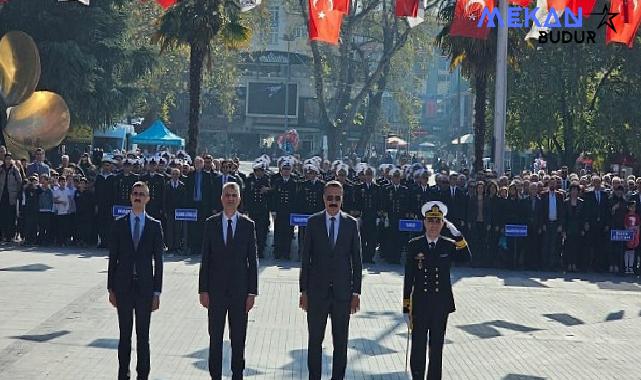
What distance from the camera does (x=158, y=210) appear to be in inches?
934

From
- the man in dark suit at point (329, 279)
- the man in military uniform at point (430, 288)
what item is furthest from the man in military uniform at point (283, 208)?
the man in military uniform at point (430, 288)

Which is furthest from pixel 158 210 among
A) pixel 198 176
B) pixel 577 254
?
pixel 577 254

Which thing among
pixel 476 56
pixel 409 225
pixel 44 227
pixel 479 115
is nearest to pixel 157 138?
pixel 479 115

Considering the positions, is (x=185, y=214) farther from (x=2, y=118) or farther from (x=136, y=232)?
(x=136, y=232)

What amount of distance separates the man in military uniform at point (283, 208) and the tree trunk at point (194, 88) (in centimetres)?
734

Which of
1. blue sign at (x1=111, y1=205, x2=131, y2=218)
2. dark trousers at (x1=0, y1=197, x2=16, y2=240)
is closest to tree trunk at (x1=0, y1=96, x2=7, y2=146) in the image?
dark trousers at (x1=0, y1=197, x2=16, y2=240)

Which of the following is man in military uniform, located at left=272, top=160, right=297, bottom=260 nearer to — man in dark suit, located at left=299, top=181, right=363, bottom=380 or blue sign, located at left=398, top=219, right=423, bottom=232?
blue sign, located at left=398, top=219, right=423, bottom=232

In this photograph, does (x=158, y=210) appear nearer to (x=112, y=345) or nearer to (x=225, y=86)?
(x=112, y=345)

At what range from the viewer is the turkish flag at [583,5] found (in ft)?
89.4

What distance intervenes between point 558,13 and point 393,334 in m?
14.6

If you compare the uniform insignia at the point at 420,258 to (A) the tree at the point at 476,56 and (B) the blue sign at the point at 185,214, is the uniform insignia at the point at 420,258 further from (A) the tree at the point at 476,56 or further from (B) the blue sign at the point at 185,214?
(A) the tree at the point at 476,56

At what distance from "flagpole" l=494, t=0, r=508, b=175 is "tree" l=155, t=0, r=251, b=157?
685 cm

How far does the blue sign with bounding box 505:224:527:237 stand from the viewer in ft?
77.8

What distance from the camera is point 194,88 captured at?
31000 mm
